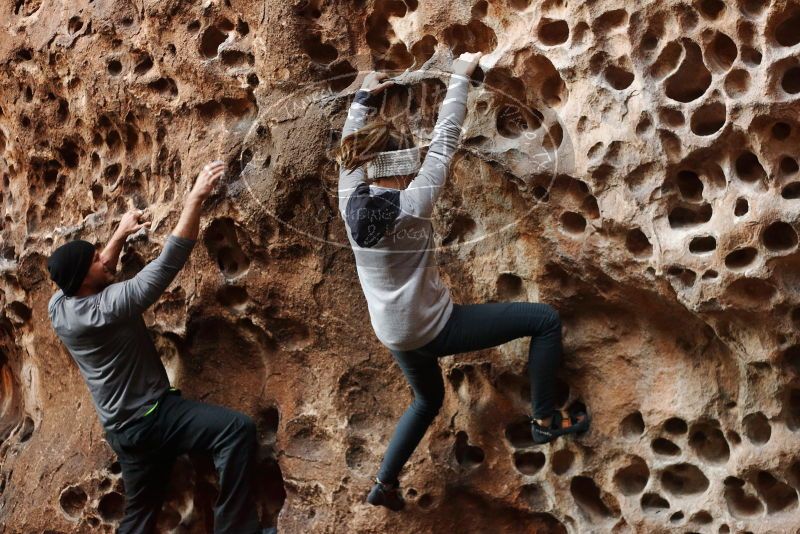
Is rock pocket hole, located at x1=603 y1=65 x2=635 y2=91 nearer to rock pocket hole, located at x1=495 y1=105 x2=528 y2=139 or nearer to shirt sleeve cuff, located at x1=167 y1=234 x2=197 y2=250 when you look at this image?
rock pocket hole, located at x1=495 y1=105 x2=528 y2=139

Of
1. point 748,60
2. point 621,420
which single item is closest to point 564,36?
point 748,60

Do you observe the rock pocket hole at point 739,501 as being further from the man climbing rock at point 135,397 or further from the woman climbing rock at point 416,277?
the man climbing rock at point 135,397

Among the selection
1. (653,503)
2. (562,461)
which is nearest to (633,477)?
(653,503)

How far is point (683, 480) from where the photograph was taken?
126 inches

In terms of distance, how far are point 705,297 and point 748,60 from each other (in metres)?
0.69

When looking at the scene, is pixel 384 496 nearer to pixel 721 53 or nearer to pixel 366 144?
pixel 366 144

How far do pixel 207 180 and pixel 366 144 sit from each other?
682 mm

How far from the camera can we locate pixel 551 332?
3.04 m

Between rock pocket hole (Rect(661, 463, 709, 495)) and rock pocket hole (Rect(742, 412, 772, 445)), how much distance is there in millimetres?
208

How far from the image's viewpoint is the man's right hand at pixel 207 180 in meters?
3.23

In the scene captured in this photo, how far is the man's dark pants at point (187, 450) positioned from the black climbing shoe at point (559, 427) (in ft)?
3.35

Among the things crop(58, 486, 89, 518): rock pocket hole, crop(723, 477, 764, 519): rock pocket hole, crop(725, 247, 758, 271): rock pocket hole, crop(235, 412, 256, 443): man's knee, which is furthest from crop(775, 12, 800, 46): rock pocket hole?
crop(58, 486, 89, 518): rock pocket hole

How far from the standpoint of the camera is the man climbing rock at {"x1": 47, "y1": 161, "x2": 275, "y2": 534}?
3295 mm

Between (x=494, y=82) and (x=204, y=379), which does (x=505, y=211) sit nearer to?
(x=494, y=82)
